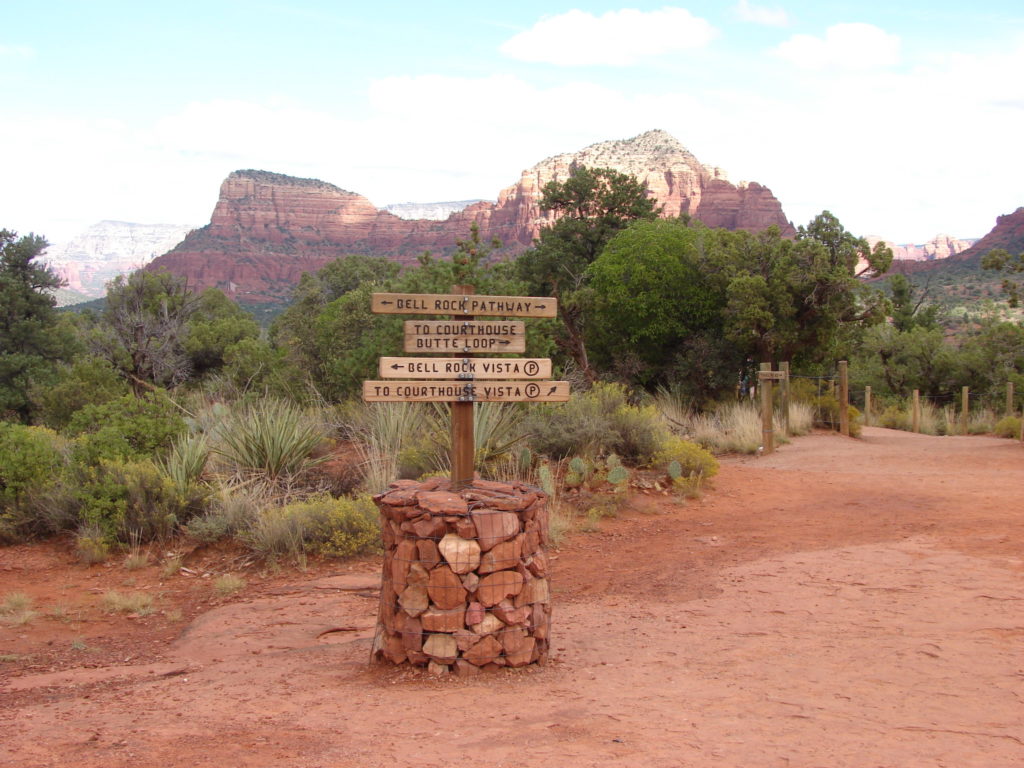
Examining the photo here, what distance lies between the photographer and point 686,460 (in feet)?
41.7

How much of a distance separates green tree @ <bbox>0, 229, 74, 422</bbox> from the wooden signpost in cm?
1755

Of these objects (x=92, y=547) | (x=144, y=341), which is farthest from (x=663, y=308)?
(x=92, y=547)

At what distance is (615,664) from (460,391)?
88.2 inches

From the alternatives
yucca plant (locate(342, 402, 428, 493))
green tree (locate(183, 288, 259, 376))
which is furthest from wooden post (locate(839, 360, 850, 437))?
green tree (locate(183, 288, 259, 376))

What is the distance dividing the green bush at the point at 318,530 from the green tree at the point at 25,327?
47.1ft

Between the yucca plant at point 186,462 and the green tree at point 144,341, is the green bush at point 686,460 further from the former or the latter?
the green tree at point 144,341

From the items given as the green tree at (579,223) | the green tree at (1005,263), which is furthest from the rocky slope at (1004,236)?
the green tree at (1005,263)

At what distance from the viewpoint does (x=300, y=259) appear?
12212 cm

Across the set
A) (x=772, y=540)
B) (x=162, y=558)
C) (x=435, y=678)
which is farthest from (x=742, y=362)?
(x=435, y=678)

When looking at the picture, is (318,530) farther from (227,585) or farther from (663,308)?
(663,308)

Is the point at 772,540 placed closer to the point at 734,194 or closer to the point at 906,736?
the point at 906,736

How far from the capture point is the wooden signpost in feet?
21.4

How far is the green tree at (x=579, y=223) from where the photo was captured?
88.6ft

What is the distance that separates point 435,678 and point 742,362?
55.8 feet
